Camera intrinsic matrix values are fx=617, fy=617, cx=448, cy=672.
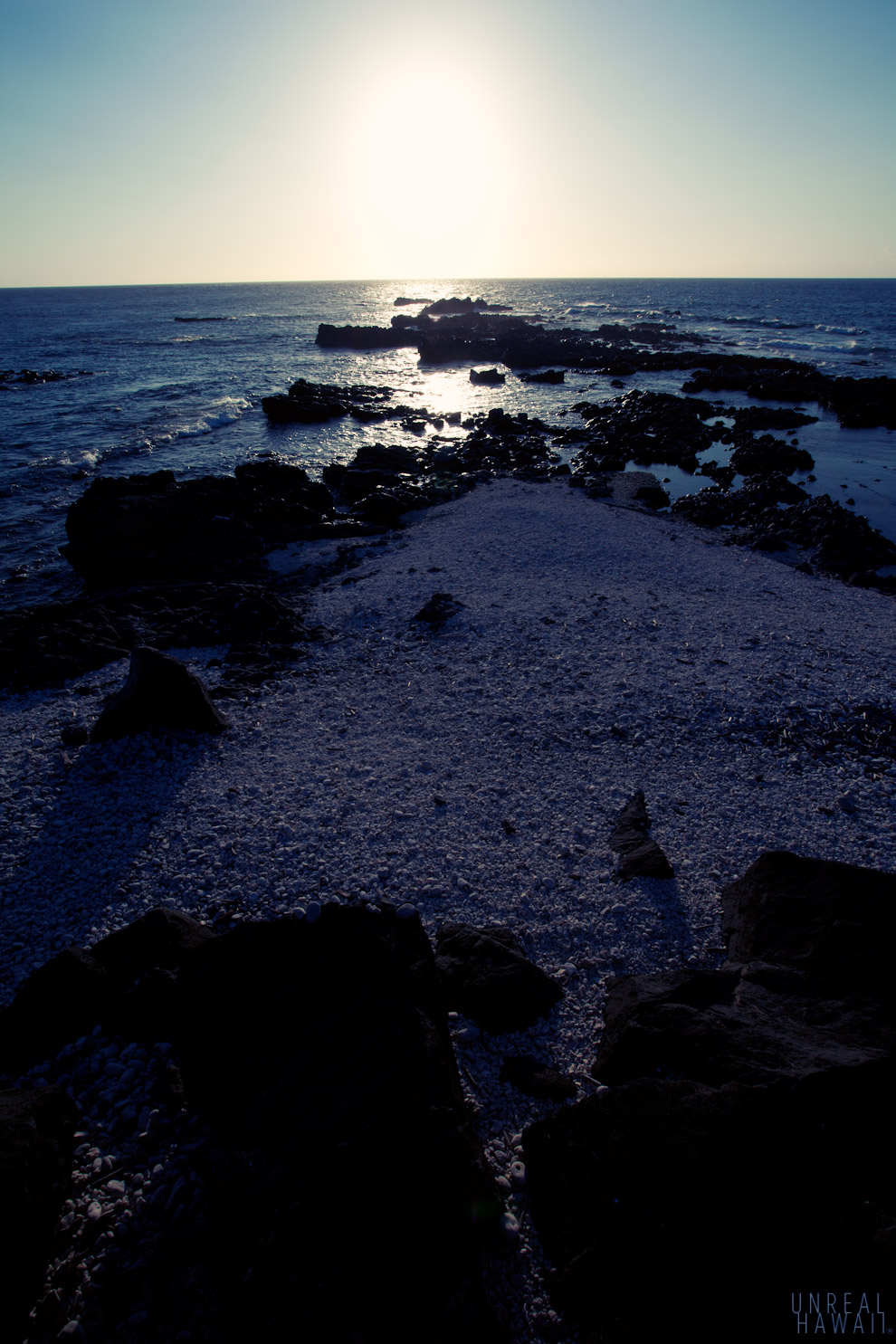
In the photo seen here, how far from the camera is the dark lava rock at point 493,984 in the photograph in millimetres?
5031

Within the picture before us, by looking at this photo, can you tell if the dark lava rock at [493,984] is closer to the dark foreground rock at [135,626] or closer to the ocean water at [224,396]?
the dark foreground rock at [135,626]

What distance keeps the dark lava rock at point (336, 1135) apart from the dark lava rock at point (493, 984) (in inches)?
40.0

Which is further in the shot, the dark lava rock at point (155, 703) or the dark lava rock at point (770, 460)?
the dark lava rock at point (770, 460)

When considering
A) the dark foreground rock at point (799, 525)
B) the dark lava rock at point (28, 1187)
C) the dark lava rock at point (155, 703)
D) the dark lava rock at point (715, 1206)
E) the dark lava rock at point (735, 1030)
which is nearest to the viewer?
the dark lava rock at point (715, 1206)

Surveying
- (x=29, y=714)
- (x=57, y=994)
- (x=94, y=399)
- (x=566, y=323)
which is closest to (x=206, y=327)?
(x=566, y=323)

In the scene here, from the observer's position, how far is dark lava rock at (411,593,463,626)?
12.2m

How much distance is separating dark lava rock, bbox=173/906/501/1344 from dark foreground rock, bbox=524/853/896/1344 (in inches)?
24.4

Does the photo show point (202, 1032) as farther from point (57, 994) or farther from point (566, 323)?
point (566, 323)

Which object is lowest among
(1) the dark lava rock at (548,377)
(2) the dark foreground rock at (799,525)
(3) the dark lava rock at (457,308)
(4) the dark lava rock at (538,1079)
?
(4) the dark lava rock at (538,1079)

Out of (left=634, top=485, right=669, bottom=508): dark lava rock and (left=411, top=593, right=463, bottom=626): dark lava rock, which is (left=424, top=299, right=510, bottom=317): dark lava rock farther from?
(left=411, top=593, right=463, bottom=626): dark lava rock

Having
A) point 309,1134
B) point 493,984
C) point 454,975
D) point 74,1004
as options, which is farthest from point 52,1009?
point 493,984

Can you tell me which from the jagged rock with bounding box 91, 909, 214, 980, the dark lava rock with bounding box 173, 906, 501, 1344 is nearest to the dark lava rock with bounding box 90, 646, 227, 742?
the jagged rock with bounding box 91, 909, 214, 980

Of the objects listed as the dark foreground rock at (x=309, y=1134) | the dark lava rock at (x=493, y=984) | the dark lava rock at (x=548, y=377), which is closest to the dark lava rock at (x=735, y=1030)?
the dark lava rock at (x=493, y=984)

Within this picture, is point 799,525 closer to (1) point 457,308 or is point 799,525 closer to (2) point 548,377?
(2) point 548,377
